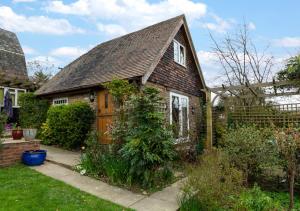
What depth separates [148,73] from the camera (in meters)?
10.2

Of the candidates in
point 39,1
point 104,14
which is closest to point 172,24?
point 104,14

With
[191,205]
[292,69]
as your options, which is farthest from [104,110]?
[292,69]

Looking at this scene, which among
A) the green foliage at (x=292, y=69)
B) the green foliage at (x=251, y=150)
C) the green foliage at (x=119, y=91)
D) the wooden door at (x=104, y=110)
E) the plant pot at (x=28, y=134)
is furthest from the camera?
the wooden door at (x=104, y=110)

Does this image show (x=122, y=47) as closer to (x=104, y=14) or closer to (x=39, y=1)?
(x=104, y=14)

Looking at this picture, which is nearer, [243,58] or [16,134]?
[16,134]

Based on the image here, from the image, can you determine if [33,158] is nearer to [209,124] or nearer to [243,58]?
[209,124]

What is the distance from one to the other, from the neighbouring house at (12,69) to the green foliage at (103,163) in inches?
421

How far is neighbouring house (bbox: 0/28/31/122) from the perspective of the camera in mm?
16547

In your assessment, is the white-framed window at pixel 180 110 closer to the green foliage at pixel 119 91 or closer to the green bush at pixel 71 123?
the green bush at pixel 71 123

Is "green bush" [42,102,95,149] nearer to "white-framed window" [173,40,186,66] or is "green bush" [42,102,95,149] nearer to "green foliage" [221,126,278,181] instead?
"white-framed window" [173,40,186,66]

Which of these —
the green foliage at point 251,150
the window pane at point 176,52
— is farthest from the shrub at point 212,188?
the window pane at point 176,52

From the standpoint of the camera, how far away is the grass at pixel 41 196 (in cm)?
510

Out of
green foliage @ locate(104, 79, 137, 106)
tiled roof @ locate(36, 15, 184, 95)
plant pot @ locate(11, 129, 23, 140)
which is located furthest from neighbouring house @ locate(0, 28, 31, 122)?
green foliage @ locate(104, 79, 137, 106)

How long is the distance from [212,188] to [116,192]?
8.00 ft
